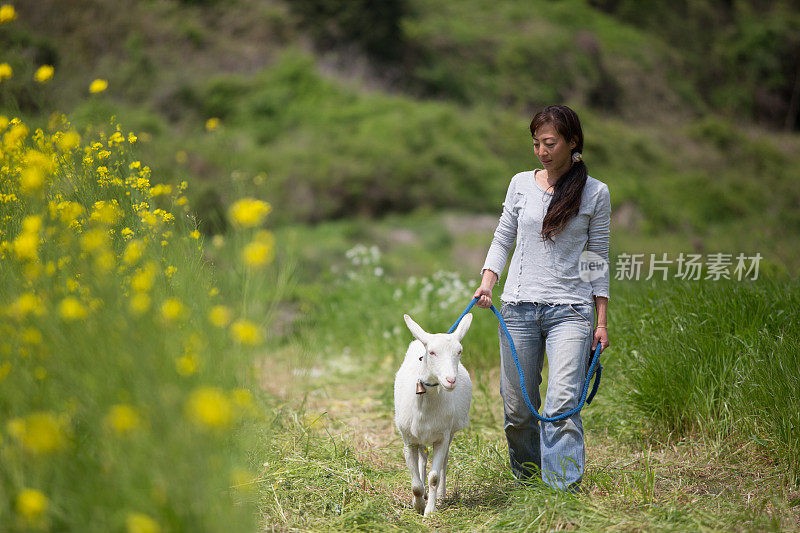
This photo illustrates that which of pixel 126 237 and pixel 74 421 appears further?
pixel 126 237

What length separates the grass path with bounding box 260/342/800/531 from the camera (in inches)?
129

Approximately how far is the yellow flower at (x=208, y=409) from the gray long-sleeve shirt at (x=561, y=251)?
2.06 m

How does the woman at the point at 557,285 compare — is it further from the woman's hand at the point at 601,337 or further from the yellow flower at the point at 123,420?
the yellow flower at the point at 123,420

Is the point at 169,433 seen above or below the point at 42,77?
below

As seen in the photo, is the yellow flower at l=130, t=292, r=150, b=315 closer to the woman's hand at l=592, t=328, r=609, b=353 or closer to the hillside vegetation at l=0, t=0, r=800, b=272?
the woman's hand at l=592, t=328, r=609, b=353

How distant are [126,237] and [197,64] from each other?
13.8m

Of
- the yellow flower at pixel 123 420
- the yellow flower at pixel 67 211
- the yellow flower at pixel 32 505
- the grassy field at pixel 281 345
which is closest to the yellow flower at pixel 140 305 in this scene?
the grassy field at pixel 281 345

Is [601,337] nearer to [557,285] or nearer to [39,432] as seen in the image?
[557,285]

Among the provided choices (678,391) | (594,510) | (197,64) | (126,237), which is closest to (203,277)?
(126,237)

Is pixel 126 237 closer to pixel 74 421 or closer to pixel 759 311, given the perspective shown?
pixel 74 421

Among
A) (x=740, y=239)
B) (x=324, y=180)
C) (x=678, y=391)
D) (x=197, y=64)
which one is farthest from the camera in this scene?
(x=197, y=64)

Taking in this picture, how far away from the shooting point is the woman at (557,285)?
11.6 feet

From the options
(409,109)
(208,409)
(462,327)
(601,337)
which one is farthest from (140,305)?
(409,109)

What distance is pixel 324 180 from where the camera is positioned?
12922 mm
